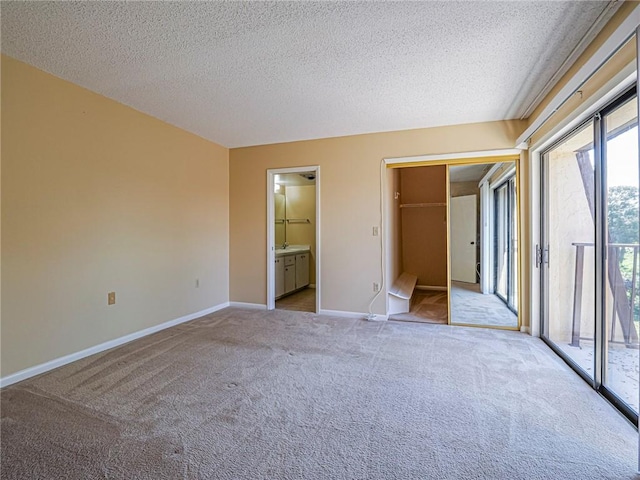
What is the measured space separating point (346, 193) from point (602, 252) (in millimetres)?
2789

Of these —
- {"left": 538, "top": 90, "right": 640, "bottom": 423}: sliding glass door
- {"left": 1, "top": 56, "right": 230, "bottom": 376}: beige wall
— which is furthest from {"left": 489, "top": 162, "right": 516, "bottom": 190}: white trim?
{"left": 1, "top": 56, "right": 230, "bottom": 376}: beige wall

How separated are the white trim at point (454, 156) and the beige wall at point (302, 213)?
3.03 metres

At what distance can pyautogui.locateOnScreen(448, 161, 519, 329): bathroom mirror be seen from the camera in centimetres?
401

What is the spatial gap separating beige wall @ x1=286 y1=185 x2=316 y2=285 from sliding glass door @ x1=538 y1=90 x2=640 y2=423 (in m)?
4.63

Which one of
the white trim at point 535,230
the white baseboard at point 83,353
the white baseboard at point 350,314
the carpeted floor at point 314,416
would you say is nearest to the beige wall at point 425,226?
the white baseboard at point 350,314

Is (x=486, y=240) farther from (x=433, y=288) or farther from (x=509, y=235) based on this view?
(x=433, y=288)

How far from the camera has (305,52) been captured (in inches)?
91.8

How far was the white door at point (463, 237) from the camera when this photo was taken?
4.11 meters

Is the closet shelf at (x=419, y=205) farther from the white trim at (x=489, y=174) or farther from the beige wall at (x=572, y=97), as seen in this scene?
the beige wall at (x=572, y=97)

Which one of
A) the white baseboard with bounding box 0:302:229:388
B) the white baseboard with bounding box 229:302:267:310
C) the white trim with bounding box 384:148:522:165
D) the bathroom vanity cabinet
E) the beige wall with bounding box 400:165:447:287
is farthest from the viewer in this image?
the beige wall with bounding box 400:165:447:287

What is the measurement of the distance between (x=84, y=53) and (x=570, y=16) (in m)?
3.36

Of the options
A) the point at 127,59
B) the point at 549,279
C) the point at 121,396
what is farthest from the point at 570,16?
the point at 121,396

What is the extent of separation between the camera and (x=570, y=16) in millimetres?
1922

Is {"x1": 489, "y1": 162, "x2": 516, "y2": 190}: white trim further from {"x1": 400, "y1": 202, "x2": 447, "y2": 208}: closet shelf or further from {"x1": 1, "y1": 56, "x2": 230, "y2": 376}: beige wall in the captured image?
{"x1": 1, "y1": 56, "x2": 230, "y2": 376}: beige wall
